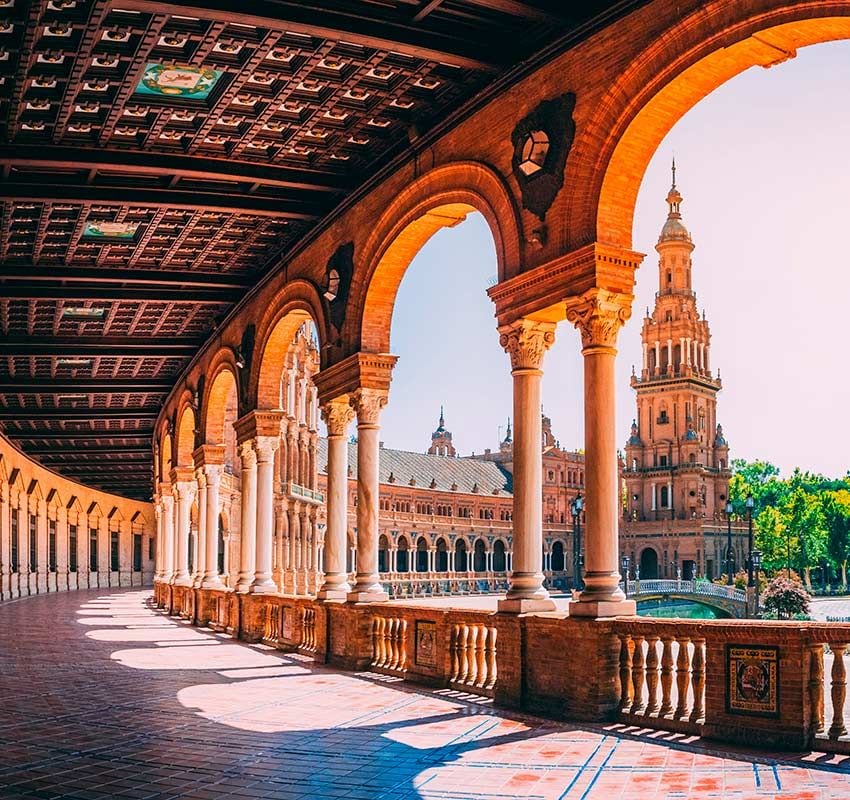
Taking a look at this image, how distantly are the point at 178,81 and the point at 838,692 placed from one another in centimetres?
916

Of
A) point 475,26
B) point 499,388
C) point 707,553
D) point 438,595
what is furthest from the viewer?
point 499,388

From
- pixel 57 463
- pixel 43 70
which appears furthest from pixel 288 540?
pixel 43 70

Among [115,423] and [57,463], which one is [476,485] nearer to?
[57,463]

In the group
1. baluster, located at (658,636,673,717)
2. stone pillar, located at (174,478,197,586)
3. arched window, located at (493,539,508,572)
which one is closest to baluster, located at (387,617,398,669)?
baluster, located at (658,636,673,717)

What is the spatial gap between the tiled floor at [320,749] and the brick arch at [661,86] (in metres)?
4.82

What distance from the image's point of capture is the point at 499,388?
390 ft

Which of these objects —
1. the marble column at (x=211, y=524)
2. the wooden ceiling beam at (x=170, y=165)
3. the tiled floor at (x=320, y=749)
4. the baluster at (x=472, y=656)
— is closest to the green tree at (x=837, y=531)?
the marble column at (x=211, y=524)

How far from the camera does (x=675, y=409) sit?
353 feet

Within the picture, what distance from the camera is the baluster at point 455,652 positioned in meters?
12.5

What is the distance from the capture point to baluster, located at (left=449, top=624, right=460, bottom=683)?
12539 millimetres

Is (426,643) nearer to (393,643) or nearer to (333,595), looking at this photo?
(393,643)

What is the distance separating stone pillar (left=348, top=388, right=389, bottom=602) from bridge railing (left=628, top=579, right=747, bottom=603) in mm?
59158

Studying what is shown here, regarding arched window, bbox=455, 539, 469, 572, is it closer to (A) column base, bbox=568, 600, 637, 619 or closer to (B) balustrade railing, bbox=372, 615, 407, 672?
(B) balustrade railing, bbox=372, 615, 407, 672

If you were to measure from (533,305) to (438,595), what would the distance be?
80119 mm
